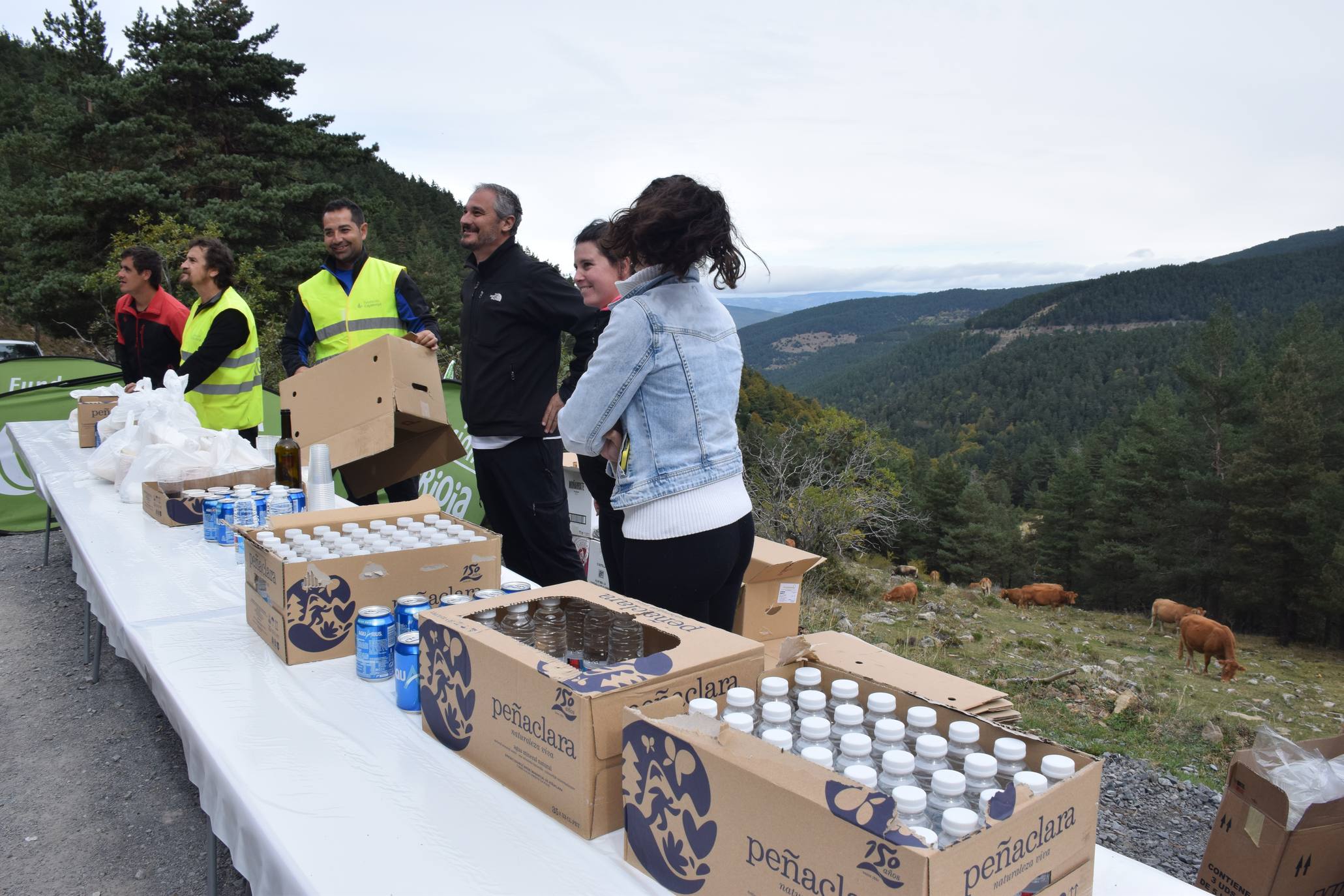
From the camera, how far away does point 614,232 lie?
1.94 meters

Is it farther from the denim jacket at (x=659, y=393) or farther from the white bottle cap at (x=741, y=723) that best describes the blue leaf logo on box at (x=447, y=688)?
the denim jacket at (x=659, y=393)

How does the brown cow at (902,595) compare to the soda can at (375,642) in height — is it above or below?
below

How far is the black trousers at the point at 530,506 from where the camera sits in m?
3.37

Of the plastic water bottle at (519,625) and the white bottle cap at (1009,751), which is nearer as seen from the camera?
the white bottle cap at (1009,751)

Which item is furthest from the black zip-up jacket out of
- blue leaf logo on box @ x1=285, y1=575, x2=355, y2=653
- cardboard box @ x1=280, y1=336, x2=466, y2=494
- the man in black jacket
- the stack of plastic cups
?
blue leaf logo on box @ x1=285, y1=575, x2=355, y2=653

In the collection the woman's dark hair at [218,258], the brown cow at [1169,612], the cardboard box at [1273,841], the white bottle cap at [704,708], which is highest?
the woman's dark hair at [218,258]

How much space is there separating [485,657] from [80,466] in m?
3.63

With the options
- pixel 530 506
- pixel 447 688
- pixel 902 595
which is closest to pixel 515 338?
pixel 530 506

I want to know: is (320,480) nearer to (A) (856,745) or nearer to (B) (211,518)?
(B) (211,518)

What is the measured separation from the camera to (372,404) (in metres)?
2.79

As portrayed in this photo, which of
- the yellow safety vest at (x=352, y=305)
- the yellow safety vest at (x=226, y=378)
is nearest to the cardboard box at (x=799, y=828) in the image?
the yellow safety vest at (x=352, y=305)

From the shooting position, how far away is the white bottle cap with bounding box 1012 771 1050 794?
97 centimetres

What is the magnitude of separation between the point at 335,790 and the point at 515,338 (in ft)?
7.44

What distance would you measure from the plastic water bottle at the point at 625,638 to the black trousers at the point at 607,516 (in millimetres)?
605
